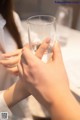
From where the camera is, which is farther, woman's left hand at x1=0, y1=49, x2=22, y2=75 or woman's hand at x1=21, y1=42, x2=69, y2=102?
woman's left hand at x1=0, y1=49, x2=22, y2=75

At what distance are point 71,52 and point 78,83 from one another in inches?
9.7

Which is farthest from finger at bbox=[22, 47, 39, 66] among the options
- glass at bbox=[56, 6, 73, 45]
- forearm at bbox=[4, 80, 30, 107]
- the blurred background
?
the blurred background

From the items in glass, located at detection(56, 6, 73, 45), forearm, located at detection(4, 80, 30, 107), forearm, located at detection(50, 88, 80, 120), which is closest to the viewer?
forearm, located at detection(50, 88, 80, 120)

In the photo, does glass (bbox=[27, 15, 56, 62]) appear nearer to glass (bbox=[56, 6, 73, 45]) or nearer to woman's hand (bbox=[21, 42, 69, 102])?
woman's hand (bbox=[21, 42, 69, 102])

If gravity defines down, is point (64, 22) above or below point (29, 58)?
below

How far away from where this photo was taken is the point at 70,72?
833mm

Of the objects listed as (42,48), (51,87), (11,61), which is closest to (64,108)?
(51,87)

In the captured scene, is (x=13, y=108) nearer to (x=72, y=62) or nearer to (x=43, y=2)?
(x=72, y=62)

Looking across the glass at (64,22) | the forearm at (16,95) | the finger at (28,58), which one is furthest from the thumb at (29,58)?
the glass at (64,22)

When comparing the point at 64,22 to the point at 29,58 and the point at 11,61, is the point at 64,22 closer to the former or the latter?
the point at 11,61

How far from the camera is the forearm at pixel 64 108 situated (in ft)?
1.49

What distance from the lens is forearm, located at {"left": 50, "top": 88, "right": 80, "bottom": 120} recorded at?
0.46 metres

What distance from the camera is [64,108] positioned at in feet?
1.51

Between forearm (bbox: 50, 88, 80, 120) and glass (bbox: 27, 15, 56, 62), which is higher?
glass (bbox: 27, 15, 56, 62)
